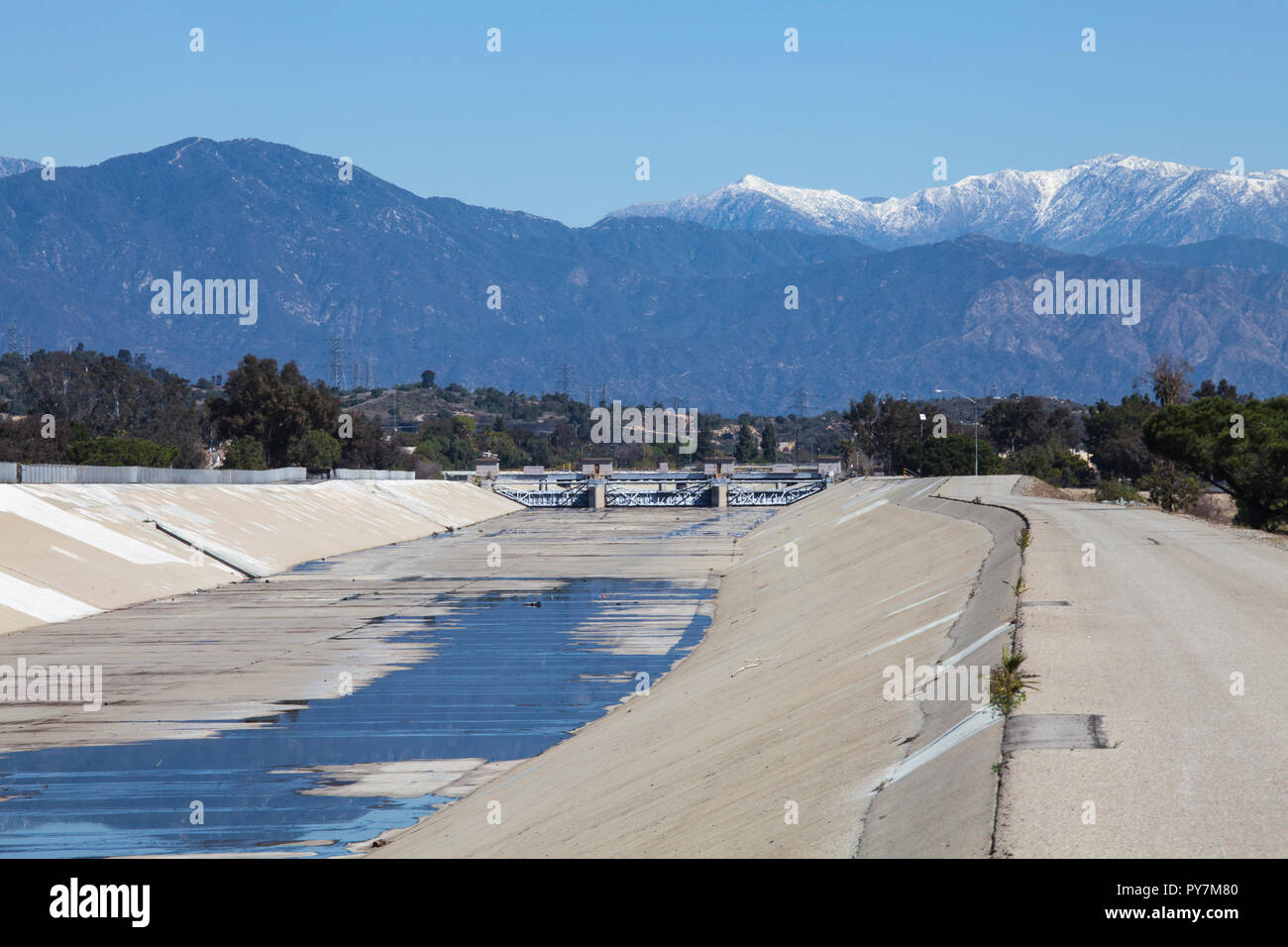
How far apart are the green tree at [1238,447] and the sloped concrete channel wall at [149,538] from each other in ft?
142

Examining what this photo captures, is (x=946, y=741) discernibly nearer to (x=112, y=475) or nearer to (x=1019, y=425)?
(x=112, y=475)

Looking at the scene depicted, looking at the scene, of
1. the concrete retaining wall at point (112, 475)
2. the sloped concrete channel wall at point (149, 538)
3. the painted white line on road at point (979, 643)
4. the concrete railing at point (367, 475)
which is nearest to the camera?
the painted white line on road at point (979, 643)

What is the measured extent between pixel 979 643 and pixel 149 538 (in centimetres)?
4726

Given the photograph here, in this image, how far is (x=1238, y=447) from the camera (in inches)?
2415

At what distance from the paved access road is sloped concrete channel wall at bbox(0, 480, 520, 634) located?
106 feet

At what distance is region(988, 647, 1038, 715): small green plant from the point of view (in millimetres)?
15562

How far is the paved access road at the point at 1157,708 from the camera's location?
35.8 feet

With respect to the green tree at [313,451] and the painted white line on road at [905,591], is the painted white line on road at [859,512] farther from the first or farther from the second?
the green tree at [313,451]

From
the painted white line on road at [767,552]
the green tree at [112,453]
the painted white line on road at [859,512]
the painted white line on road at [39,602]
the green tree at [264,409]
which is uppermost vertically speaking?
the green tree at [264,409]

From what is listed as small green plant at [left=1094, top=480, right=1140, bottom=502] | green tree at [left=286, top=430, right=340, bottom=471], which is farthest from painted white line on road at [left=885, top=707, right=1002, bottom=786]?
green tree at [left=286, top=430, right=340, bottom=471]

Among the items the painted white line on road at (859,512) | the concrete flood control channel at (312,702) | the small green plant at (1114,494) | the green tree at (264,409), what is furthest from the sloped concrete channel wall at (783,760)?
the green tree at (264,409)
